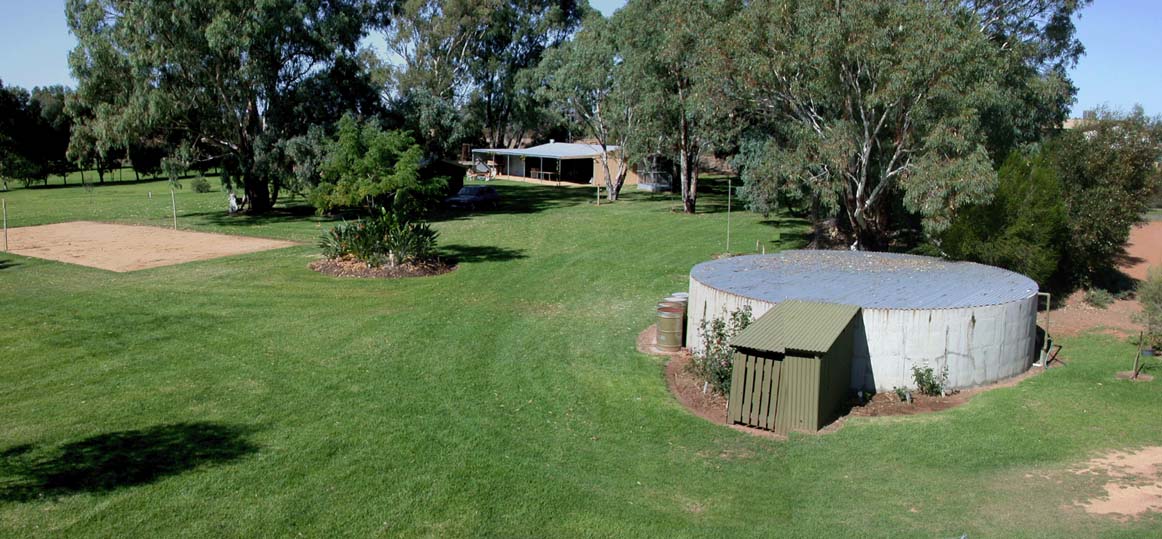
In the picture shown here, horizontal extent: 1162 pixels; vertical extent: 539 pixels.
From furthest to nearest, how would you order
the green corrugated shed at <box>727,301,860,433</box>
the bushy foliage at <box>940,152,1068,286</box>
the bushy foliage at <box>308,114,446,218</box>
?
the bushy foliage at <box>308,114,446,218</box> → the bushy foliage at <box>940,152,1068,286</box> → the green corrugated shed at <box>727,301,860,433</box>

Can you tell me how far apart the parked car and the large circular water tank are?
2444cm

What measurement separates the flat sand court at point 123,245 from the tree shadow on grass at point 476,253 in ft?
Result: 19.8

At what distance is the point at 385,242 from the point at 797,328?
14028mm

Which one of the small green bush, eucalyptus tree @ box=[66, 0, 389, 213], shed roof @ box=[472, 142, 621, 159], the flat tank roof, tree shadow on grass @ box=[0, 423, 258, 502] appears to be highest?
eucalyptus tree @ box=[66, 0, 389, 213]

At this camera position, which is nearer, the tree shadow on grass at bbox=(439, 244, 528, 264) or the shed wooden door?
the shed wooden door

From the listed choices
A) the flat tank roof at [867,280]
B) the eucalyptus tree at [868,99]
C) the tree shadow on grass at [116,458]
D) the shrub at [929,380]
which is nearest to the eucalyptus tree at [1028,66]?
the eucalyptus tree at [868,99]

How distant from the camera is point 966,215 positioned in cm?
1986

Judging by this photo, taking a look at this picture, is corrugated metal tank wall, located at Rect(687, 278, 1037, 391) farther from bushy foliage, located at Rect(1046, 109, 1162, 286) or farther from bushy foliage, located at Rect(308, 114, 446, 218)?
bushy foliage, located at Rect(308, 114, 446, 218)

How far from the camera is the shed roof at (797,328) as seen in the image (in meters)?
11.4

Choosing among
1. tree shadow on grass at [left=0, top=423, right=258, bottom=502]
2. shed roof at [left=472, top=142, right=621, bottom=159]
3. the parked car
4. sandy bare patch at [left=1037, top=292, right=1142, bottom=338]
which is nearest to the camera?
tree shadow on grass at [left=0, top=423, right=258, bottom=502]

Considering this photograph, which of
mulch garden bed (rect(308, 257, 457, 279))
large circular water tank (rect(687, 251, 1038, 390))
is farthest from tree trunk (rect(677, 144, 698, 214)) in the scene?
large circular water tank (rect(687, 251, 1038, 390))

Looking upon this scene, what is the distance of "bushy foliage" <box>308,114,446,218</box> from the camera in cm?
2172

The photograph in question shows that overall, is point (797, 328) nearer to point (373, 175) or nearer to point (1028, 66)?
point (373, 175)

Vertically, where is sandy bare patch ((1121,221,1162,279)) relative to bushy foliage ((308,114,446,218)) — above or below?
below
